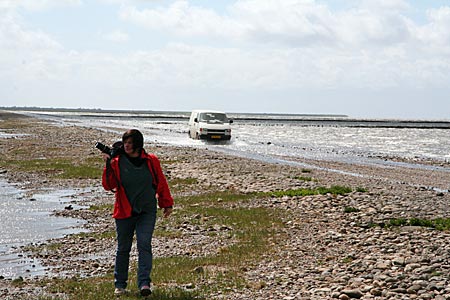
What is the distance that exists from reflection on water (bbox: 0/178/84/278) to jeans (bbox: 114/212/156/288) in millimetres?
2709

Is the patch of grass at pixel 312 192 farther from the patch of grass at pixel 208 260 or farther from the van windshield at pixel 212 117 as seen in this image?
the van windshield at pixel 212 117

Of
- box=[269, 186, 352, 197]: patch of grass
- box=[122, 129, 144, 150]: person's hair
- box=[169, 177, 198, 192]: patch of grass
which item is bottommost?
box=[169, 177, 198, 192]: patch of grass

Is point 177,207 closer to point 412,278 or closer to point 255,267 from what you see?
point 255,267

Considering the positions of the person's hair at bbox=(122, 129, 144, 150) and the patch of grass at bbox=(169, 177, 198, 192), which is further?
the patch of grass at bbox=(169, 177, 198, 192)

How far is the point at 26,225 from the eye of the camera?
15.2 metres

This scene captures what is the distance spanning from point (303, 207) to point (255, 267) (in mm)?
6735

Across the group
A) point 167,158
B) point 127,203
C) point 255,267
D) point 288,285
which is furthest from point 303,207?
point 167,158

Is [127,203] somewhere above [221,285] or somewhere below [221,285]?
above

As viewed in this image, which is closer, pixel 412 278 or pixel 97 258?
pixel 412 278

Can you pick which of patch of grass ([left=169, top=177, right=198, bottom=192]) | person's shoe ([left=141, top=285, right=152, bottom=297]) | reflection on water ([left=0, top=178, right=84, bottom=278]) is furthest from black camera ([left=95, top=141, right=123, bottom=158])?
patch of grass ([left=169, top=177, right=198, bottom=192])

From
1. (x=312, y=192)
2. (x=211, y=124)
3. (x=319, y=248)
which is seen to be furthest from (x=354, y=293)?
(x=211, y=124)

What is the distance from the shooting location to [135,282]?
30.6 ft

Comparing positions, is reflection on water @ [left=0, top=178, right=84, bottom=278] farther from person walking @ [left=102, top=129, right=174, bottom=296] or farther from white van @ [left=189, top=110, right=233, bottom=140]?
white van @ [left=189, top=110, right=233, bottom=140]

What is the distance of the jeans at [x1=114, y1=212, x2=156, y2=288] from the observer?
27.0ft
